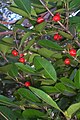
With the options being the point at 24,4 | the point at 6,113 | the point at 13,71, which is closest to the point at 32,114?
the point at 6,113

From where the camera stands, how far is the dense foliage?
2.84 ft

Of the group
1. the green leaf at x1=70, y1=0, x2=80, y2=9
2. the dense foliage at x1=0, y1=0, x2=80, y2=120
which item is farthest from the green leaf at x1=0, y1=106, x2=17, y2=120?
the green leaf at x1=70, y1=0, x2=80, y2=9

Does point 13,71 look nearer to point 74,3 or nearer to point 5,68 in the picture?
point 5,68

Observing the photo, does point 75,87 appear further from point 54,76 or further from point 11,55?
point 11,55

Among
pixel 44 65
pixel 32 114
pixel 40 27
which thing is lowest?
pixel 32 114

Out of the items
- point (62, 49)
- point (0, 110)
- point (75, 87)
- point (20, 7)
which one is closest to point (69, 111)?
point (75, 87)

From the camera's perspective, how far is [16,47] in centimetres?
127

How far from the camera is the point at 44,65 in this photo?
36.6 inches

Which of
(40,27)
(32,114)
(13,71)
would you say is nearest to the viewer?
(32,114)

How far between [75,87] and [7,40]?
497mm

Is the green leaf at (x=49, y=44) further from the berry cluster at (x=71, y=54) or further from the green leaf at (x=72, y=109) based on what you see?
the green leaf at (x=72, y=109)

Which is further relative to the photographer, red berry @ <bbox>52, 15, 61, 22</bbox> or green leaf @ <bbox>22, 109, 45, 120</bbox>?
red berry @ <bbox>52, 15, 61, 22</bbox>

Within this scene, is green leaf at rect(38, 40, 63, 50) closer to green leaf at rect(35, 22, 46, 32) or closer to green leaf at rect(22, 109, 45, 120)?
green leaf at rect(35, 22, 46, 32)

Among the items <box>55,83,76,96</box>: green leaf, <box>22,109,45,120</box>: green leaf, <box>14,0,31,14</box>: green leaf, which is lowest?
<box>22,109,45,120</box>: green leaf
